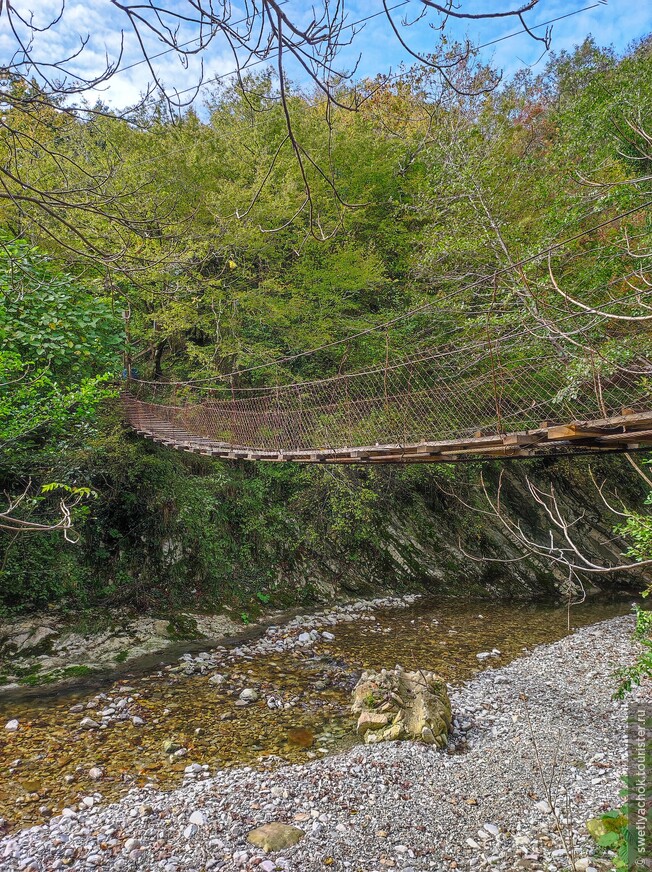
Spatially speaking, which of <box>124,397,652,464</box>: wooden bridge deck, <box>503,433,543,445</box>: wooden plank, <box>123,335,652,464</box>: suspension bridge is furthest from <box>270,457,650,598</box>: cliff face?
<box>503,433,543,445</box>: wooden plank

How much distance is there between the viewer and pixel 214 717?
2816mm

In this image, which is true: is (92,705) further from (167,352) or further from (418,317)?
(418,317)

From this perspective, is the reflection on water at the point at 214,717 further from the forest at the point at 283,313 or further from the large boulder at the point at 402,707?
the forest at the point at 283,313

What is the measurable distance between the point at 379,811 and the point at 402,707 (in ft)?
2.33

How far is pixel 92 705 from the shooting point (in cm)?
287

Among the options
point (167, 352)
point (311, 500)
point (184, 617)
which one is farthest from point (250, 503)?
point (167, 352)

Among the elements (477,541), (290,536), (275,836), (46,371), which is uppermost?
(46,371)

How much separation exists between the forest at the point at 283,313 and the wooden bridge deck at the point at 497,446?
0.70 metres

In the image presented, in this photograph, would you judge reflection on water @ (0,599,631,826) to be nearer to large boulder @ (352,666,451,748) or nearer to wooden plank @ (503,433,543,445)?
large boulder @ (352,666,451,748)

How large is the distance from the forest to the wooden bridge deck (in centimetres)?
70

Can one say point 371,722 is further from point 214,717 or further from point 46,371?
point 46,371

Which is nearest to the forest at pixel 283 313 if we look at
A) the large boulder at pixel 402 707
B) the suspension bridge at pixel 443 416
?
the suspension bridge at pixel 443 416

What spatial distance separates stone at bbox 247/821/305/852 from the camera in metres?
1.80

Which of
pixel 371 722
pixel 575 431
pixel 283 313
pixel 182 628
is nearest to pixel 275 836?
pixel 371 722
